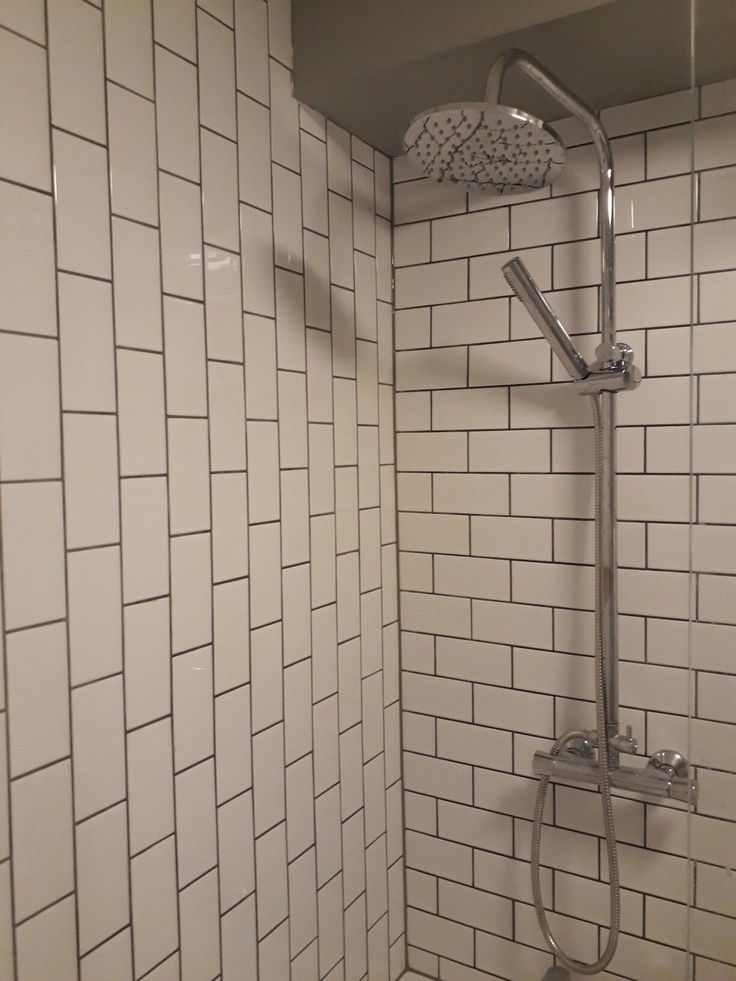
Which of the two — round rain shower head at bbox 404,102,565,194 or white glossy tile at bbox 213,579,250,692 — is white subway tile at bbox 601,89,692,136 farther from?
white glossy tile at bbox 213,579,250,692

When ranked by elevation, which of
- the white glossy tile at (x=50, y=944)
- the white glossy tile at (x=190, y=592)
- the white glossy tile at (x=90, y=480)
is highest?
the white glossy tile at (x=90, y=480)

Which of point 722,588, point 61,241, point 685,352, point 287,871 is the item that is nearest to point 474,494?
point 685,352

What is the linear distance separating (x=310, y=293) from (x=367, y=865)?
1.03 meters

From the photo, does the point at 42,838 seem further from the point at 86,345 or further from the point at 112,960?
the point at 86,345

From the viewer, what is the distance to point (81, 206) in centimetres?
86

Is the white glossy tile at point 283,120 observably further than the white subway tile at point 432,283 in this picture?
No

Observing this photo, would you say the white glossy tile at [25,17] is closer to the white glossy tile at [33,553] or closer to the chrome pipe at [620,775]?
the white glossy tile at [33,553]

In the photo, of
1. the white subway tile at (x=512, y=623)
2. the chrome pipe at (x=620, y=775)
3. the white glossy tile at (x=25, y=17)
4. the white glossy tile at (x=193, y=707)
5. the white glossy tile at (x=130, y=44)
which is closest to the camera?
the white glossy tile at (x=25, y=17)

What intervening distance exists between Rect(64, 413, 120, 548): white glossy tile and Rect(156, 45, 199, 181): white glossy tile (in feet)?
1.15

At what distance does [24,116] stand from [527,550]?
1.00 metres

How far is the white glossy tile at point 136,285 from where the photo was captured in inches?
35.6

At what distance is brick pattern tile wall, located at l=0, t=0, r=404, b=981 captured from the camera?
0.82 meters

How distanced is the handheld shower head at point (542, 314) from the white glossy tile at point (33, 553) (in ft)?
2.25

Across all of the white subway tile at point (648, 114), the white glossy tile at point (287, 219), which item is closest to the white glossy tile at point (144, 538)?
the white glossy tile at point (287, 219)
